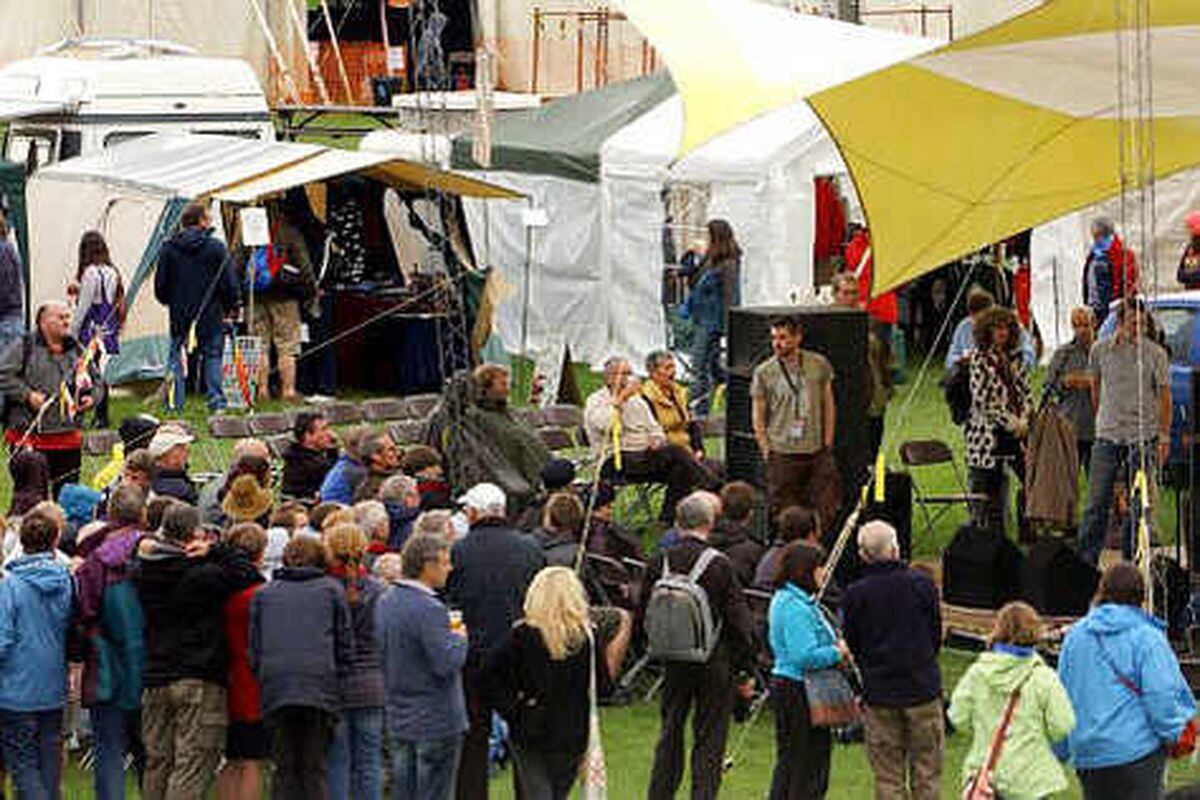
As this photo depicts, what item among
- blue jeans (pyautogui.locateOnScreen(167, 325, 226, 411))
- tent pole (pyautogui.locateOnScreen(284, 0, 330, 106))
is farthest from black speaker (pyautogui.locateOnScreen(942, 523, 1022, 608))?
tent pole (pyautogui.locateOnScreen(284, 0, 330, 106))

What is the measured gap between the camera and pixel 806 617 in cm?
1141

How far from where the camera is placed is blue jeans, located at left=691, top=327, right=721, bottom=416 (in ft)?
70.2

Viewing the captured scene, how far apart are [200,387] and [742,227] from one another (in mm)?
4115

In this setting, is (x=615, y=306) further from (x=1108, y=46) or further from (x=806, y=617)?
(x=806, y=617)

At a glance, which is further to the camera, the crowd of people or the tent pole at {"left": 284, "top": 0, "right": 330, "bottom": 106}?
the tent pole at {"left": 284, "top": 0, "right": 330, "bottom": 106}

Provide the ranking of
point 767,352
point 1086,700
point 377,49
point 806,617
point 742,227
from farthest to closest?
1. point 377,49
2. point 742,227
3. point 767,352
4. point 806,617
5. point 1086,700

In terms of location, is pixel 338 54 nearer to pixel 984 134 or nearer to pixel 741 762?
pixel 984 134

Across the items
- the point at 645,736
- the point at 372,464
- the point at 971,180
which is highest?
the point at 971,180

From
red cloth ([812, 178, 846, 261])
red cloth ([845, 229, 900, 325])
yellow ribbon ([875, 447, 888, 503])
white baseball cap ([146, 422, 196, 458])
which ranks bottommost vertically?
yellow ribbon ([875, 447, 888, 503])

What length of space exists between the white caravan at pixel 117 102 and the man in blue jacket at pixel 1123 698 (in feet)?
45.9

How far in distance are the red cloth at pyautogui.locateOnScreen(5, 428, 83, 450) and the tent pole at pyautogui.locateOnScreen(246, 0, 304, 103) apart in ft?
62.4

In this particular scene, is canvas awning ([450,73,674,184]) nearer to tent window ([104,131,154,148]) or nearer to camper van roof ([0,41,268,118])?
camper van roof ([0,41,268,118])

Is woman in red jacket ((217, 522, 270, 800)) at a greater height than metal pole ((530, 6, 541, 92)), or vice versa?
metal pole ((530, 6, 541, 92))

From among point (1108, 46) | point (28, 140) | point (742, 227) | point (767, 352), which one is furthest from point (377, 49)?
point (1108, 46)
